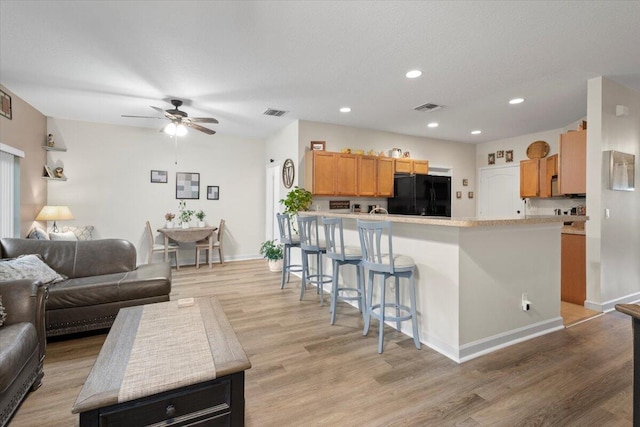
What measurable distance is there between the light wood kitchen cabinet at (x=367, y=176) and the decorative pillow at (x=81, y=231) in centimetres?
473

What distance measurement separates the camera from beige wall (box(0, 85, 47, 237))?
396 cm

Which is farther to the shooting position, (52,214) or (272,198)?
(272,198)

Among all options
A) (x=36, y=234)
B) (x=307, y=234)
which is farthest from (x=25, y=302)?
(x=36, y=234)

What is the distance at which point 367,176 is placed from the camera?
213 inches

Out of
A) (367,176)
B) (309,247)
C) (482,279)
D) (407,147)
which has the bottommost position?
(482,279)

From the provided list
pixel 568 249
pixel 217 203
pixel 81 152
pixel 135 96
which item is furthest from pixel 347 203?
pixel 81 152

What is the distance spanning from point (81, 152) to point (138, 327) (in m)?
5.08

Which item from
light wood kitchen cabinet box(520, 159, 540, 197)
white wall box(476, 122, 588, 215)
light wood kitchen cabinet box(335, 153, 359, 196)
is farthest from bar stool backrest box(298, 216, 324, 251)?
white wall box(476, 122, 588, 215)

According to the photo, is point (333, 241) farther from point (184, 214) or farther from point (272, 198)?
point (184, 214)

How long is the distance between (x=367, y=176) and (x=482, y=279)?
3193 mm

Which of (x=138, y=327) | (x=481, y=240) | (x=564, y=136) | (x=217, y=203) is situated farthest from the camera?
(x=217, y=203)

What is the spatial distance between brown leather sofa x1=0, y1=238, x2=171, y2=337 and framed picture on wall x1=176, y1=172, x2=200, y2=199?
2725mm

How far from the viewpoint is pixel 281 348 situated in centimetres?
259

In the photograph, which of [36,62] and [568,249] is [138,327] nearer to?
[36,62]
